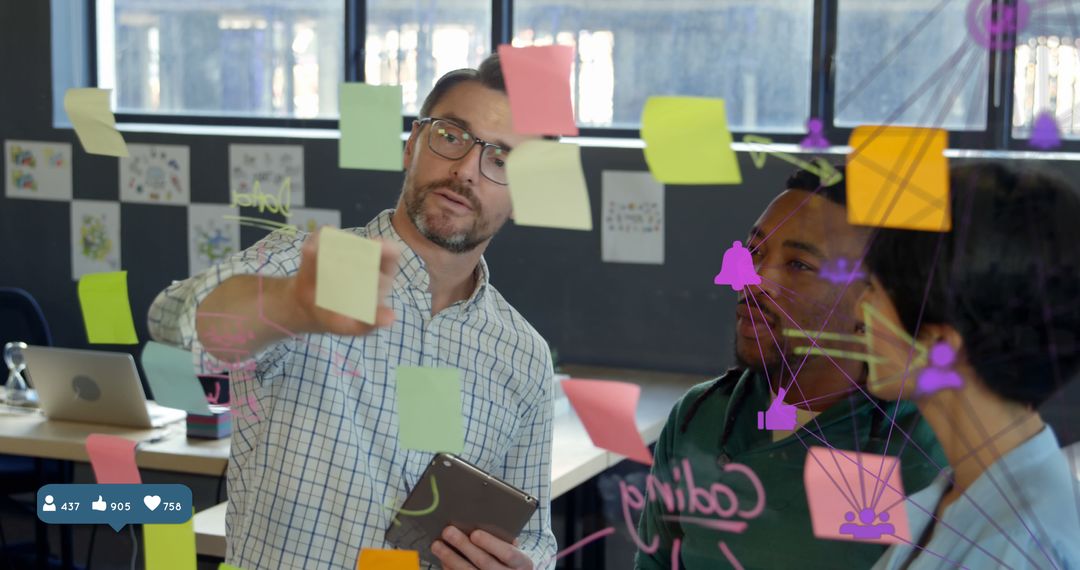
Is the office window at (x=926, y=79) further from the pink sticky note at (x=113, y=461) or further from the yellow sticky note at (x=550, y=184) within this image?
the pink sticky note at (x=113, y=461)

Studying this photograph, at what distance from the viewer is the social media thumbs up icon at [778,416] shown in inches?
36.6

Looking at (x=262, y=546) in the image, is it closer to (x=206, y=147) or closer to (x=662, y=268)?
(x=206, y=147)

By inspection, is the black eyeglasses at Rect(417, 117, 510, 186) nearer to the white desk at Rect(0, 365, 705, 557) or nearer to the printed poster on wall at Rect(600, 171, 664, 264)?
the printed poster on wall at Rect(600, 171, 664, 264)

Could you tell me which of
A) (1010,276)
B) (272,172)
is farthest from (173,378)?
(272,172)

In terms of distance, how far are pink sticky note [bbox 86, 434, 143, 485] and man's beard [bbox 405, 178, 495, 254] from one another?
1.38ft

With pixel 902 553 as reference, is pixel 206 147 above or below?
→ above

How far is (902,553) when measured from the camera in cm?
87

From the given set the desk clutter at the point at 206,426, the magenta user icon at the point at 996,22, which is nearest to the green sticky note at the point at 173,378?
the magenta user icon at the point at 996,22

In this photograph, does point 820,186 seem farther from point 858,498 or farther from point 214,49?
point 214,49

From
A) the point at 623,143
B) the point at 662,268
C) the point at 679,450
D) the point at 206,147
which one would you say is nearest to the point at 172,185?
the point at 206,147

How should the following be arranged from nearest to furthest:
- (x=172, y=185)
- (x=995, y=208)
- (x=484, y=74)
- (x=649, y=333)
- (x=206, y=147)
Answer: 1. (x=995, y=208)
2. (x=484, y=74)
3. (x=206, y=147)
4. (x=649, y=333)
5. (x=172, y=185)

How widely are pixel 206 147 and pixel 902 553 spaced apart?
1.17 m

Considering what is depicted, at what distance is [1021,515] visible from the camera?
811 mm

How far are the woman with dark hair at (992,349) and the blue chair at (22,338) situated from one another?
2.52 meters
